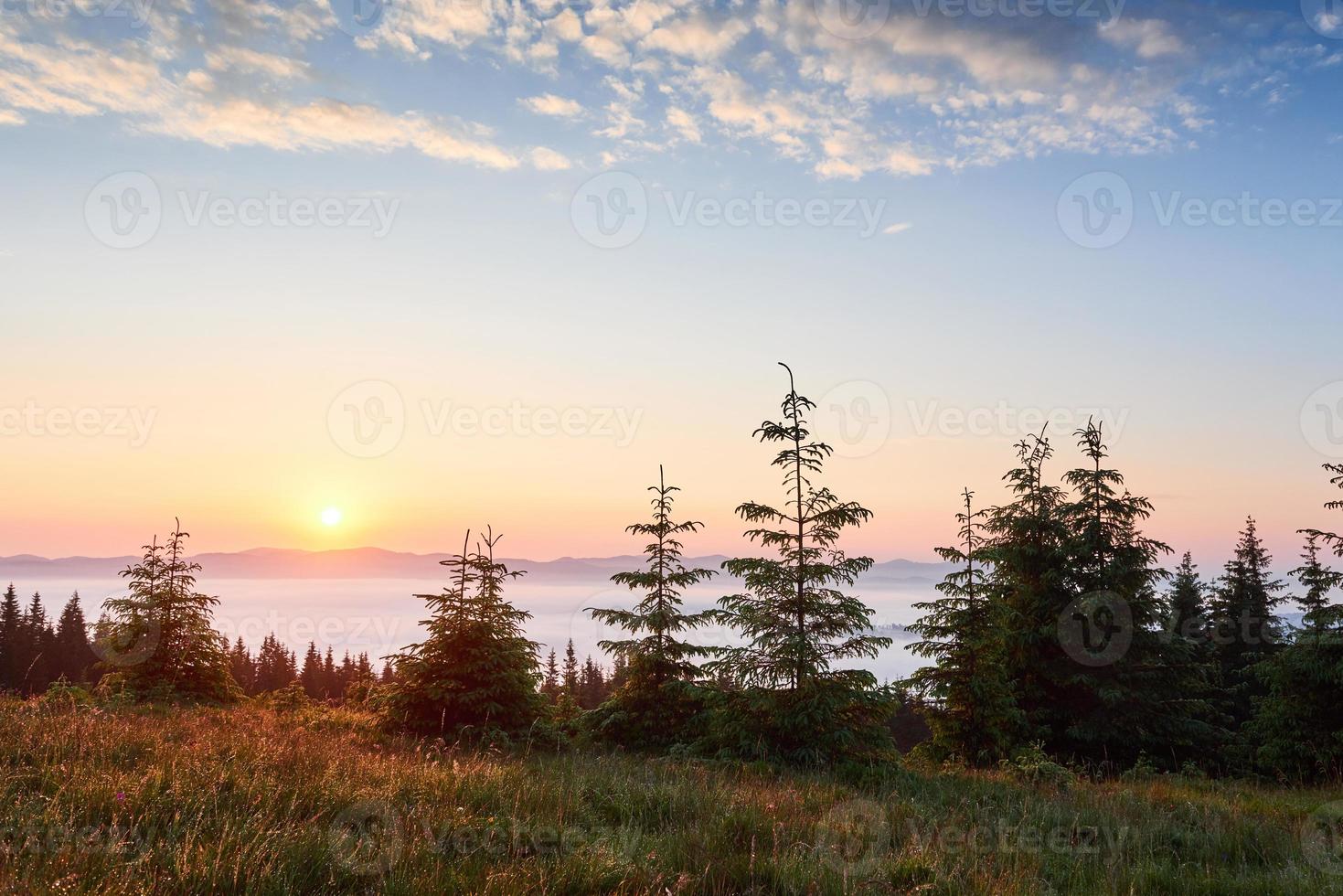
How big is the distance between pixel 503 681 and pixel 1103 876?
11.7 meters

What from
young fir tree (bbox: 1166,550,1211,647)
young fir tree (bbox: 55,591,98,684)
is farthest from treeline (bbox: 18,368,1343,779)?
young fir tree (bbox: 55,591,98,684)

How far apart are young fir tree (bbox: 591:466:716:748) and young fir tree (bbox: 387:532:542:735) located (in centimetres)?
179

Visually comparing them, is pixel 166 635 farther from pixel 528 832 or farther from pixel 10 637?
pixel 10 637

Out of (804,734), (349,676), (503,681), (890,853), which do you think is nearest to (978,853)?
(890,853)

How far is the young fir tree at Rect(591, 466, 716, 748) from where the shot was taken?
1571cm

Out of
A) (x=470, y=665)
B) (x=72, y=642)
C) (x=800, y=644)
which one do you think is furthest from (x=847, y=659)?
(x=72, y=642)

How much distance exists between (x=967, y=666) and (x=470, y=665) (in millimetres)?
12913

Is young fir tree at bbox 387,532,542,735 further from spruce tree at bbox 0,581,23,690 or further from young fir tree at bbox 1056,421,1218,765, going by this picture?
spruce tree at bbox 0,581,23,690

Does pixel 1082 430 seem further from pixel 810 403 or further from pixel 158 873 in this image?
pixel 158 873

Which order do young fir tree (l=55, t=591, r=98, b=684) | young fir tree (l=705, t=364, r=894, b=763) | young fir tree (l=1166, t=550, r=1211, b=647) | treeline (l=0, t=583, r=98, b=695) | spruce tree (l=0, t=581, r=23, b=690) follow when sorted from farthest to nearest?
young fir tree (l=55, t=591, r=98, b=684) → treeline (l=0, t=583, r=98, b=695) → spruce tree (l=0, t=581, r=23, b=690) → young fir tree (l=1166, t=550, r=1211, b=647) → young fir tree (l=705, t=364, r=894, b=763)

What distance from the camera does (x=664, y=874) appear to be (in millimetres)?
5246

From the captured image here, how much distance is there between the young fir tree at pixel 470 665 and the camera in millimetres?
15062

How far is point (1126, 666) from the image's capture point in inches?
848

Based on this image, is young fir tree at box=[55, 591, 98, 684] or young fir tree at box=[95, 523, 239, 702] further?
young fir tree at box=[55, 591, 98, 684]
